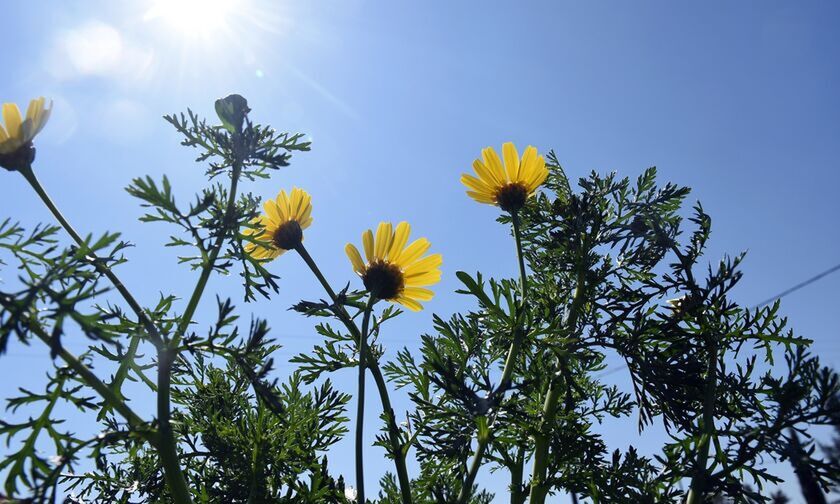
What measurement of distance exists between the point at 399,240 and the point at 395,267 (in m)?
0.08

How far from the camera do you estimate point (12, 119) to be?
1187 mm

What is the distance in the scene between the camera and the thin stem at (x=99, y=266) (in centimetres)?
107

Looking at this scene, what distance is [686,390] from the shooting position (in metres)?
1.54

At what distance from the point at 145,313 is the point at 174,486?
311mm

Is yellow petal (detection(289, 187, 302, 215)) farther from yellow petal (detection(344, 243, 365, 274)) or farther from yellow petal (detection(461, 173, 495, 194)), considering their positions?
yellow petal (detection(461, 173, 495, 194))

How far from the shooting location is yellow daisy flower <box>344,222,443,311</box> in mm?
1562

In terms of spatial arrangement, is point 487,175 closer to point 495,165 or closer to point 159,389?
point 495,165

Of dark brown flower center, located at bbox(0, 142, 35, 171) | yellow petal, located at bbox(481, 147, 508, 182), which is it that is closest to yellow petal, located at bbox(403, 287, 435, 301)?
yellow petal, located at bbox(481, 147, 508, 182)

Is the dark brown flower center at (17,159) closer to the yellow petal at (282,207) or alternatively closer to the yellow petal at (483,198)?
the yellow petal at (282,207)

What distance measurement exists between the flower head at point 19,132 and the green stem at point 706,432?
5.04ft

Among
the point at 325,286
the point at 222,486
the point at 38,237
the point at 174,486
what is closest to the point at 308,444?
the point at 222,486

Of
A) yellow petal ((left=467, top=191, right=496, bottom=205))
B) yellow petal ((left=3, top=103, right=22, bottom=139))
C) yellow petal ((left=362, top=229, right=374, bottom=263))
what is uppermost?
yellow petal ((left=467, top=191, right=496, bottom=205))

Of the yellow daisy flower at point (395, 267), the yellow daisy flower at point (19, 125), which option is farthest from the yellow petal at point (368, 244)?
the yellow daisy flower at point (19, 125)

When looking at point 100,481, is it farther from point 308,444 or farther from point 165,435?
point 165,435
